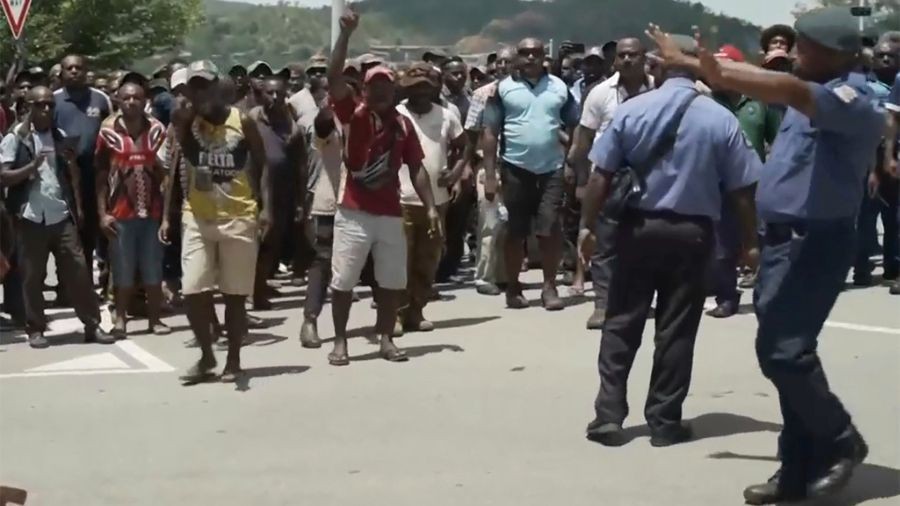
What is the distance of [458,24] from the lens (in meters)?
30.4

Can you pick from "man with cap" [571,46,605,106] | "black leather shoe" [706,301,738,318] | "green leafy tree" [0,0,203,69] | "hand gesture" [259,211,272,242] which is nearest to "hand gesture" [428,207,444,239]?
"hand gesture" [259,211,272,242]

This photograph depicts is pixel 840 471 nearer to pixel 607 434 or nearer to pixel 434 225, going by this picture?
pixel 607 434

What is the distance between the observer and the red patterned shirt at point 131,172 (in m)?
11.1

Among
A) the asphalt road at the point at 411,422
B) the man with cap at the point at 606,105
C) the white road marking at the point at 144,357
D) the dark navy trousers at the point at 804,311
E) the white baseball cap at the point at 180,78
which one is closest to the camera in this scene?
the dark navy trousers at the point at 804,311

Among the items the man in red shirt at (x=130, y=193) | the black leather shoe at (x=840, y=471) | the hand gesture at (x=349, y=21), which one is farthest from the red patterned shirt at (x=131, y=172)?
the black leather shoe at (x=840, y=471)

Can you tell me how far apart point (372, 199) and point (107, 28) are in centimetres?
3427

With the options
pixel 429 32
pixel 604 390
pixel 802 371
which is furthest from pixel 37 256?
pixel 429 32

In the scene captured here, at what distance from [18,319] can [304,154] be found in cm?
255

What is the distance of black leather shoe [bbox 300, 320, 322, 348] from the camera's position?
1078 cm

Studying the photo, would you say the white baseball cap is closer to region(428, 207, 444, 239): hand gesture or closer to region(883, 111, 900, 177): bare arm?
region(428, 207, 444, 239): hand gesture

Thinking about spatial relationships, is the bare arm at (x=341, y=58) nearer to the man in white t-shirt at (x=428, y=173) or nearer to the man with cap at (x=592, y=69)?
the man in white t-shirt at (x=428, y=173)

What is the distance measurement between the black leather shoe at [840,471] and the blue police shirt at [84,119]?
7.34 m

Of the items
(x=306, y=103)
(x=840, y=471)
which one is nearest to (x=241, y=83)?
(x=306, y=103)

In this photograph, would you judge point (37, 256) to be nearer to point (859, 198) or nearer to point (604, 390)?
point (604, 390)
